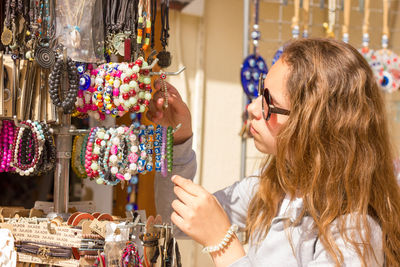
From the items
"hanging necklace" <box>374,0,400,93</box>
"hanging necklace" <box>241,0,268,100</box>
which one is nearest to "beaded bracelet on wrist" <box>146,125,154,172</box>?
"hanging necklace" <box>241,0,268,100</box>

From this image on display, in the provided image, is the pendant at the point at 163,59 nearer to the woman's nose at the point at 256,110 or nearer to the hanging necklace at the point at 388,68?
the woman's nose at the point at 256,110

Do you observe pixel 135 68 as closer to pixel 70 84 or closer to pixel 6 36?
pixel 70 84

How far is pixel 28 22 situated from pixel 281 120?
65cm

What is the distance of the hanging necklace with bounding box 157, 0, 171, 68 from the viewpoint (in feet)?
3.96

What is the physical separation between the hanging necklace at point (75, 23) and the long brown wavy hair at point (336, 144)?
1.68 feet

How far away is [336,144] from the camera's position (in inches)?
45.9

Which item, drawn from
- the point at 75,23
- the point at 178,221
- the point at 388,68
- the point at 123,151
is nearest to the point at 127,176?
the point at 123,151

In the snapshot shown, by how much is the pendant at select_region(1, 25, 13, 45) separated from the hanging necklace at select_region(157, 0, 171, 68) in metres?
0.34

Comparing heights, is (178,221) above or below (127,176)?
below

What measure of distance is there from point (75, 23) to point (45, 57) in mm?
110

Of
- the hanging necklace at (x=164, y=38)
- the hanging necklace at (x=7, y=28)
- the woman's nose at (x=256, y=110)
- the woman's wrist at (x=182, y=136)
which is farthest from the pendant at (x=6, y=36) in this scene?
the woman's nose at (x=256, y=110)

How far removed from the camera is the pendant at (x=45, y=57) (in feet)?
3.53

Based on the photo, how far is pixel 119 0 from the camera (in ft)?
3.84

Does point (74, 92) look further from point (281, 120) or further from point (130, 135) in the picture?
point (281, 120)
